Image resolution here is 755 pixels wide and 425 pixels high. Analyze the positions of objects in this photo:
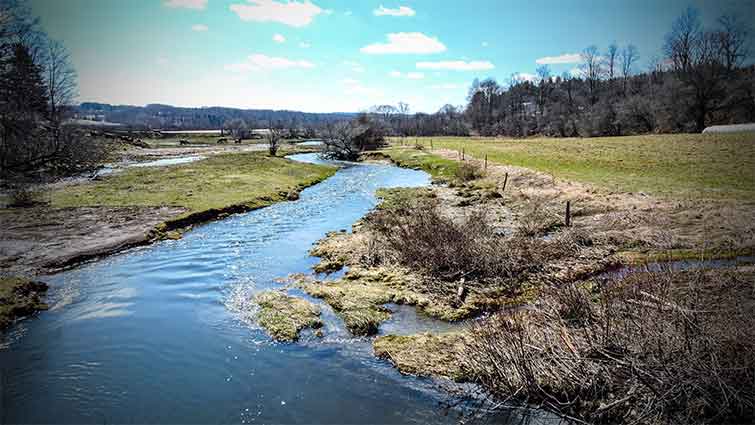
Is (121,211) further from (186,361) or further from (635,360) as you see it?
(635,360)

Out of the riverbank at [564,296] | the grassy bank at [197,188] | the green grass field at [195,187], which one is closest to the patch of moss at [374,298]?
the riverbank at [564,296]

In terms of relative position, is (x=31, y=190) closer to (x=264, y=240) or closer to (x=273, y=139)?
(x=264, y=240)

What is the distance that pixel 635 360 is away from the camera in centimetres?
764

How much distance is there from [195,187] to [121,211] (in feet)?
31.9

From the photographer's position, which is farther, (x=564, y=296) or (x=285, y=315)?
(x=285, y=315)

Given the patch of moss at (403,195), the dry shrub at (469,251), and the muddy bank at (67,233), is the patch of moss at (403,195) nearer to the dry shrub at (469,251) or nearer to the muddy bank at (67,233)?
the dry shrub at (469,251)

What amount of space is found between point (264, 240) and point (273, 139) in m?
53.7

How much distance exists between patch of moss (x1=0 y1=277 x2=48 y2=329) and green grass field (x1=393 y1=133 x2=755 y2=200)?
32337mm

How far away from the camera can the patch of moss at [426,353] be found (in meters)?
9.55

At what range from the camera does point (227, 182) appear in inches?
1513

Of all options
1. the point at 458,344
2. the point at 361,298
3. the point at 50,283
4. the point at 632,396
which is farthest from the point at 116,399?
the point at 632,396

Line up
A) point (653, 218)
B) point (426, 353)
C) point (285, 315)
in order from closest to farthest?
point (426, 353)
point (285, 315)
point (653, 218)

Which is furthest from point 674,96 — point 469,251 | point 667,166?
point 469,251

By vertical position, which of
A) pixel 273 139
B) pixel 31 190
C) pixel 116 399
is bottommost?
pixel 116 399
